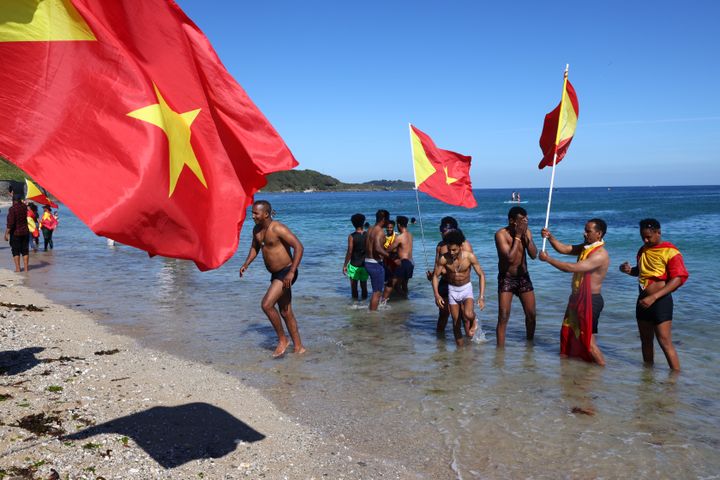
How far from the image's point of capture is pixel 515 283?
7785mm

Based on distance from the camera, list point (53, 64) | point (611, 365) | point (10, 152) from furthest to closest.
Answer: point (611, 365), point (53, 64), point (10, 152)

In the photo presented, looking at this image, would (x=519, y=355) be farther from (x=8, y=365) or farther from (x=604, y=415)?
(x=8, y=365)

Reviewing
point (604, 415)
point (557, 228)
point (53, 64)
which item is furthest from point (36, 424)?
point (557, 228)

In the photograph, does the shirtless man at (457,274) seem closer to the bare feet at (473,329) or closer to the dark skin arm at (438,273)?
the dark skin arm at (438,273)

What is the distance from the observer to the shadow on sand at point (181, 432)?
4.57m

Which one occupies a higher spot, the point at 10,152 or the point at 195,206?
the point at 10,152

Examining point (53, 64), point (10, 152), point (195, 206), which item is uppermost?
point (53, 64)

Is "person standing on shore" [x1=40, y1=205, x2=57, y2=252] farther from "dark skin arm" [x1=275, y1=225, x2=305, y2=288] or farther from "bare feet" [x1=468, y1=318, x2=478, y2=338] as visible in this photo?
"bare feet" [x1=468, y1=318, x2=478, y2=338]

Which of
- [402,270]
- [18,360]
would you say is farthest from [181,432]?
[402,270]

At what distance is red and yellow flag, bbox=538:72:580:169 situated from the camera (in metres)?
7.14

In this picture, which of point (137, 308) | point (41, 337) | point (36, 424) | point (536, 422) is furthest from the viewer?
point (137, 308)

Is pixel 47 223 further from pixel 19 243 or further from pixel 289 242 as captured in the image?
pixel 289 242

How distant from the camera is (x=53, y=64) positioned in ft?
11.0

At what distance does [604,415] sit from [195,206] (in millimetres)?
4386
